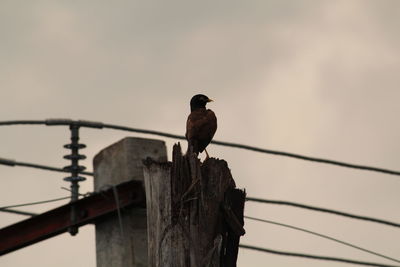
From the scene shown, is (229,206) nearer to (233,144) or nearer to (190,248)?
(190,248)

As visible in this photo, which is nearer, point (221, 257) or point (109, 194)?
point (221, 257)

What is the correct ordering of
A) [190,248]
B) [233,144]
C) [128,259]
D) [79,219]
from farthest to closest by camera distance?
[233,144] → [79,219] → [128,259] → [190,248]

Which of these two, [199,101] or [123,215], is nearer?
[123,215]

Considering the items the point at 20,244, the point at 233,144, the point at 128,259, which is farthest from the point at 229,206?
the point at 233,144

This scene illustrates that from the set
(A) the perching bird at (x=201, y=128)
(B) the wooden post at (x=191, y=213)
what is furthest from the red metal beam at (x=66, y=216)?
(A) the perching bird at (x=201, y=128)

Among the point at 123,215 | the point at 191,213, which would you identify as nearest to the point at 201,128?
the point at 123,215

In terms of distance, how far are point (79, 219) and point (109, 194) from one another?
454 millimetres

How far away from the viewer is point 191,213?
315 inches

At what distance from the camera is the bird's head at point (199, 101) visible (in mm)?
16188

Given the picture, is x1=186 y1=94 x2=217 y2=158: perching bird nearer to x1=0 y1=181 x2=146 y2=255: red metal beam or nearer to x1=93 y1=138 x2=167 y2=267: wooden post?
x1=0 y1=181 x2=146 y2=255: red metal beam

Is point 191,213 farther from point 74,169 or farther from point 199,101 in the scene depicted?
point 199,101

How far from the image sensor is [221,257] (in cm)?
818

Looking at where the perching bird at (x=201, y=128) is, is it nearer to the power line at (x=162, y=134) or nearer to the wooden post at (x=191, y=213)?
the power line at (x=162, y=134)

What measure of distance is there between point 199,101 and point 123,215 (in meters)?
6.82
